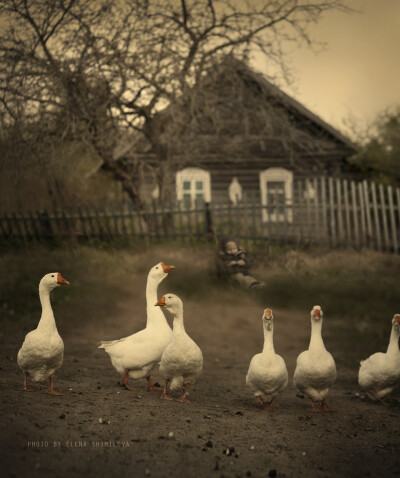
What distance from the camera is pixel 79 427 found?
12.8ft

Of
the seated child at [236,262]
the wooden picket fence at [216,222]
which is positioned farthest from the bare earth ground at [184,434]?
the wooden picket fence at [216,222]

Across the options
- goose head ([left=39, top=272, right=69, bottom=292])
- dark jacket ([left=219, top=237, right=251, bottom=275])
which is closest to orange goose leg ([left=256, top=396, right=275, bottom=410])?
goose head ([left=39, top=272, right=69, bottom=292])

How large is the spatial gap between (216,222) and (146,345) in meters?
7.63

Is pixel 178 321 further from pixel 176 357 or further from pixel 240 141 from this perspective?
pixel 240 141

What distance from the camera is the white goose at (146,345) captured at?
503 cm

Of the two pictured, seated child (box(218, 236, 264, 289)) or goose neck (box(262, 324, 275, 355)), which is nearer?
goose neck (box(262, 324, 275, 355))

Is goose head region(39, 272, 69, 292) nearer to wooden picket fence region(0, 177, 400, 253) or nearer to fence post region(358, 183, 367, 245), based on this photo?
wooden picket fence region(0, 177, 400, 253)

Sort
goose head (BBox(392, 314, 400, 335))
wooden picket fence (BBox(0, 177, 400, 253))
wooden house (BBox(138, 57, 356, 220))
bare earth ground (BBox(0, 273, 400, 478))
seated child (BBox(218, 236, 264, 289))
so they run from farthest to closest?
1. wooden house (BBox(138, 57, 356, 220))
2. wooden picket fence (BBox(0, 177, 400, 253))
3. seated child (BBox(218, 236, 264, 289))
4. goose head (BBox(392, 314, 400, 335))
5. bare earth ground (BBox(0, 273, 400, 478))

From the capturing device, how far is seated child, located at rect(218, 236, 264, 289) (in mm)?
9270

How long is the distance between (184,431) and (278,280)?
18.2ft

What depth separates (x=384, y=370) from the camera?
5.48 metres

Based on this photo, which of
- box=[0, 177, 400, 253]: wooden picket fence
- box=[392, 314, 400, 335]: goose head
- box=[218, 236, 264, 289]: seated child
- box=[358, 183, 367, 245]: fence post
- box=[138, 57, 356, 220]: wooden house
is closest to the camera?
box=[392, 314, 400, 335]: goose head

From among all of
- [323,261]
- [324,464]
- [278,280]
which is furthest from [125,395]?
[323,261]

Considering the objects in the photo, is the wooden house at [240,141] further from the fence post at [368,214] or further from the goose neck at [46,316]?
the goose neck at [46,316]
